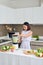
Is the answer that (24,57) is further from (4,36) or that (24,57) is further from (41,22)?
(4,36)

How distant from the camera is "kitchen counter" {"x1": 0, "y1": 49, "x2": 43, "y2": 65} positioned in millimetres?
2015

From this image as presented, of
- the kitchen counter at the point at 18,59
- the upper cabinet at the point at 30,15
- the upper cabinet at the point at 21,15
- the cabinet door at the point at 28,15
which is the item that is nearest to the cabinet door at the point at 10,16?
the upper cabinet at the point at 21,15

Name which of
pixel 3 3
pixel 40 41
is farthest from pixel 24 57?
pixel 3 3

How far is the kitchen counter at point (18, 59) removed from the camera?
6.61ft

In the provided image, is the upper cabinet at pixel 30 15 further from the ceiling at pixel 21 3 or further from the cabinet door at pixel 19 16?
the ceiling at pixel 21 3

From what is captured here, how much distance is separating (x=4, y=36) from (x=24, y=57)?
2235 mm

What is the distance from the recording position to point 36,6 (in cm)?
415

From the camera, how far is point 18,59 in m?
2.17

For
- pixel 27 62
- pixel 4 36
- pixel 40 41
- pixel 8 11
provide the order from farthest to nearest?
pixel 4 36 < pixel 8 11 < pixel 40 41 < pixel 27 62

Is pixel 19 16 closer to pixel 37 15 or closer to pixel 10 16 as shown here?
pixel 10 16

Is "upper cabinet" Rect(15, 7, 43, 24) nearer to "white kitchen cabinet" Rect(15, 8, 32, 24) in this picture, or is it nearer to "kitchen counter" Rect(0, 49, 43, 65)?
"white kitchen cabinet" Rect(15, 8, 32, 24)

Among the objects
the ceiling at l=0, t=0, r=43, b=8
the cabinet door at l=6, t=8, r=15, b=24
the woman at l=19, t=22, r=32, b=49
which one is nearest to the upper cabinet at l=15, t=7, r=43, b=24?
the cabinet door at l=6, t=8, r=15, b=24

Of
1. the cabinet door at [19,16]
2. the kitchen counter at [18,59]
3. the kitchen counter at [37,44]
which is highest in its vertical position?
the cabinet door at [19,16]

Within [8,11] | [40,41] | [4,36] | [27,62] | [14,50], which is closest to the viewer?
[27,62]
